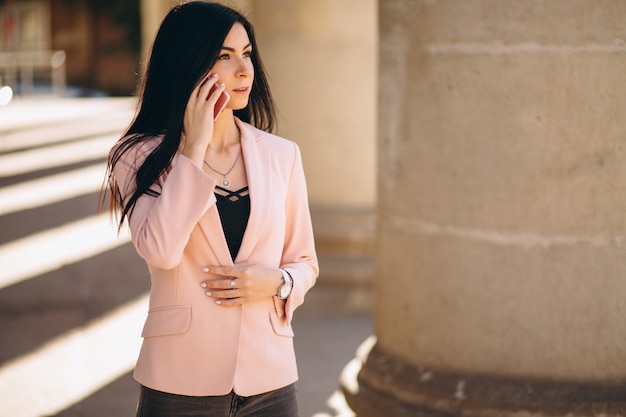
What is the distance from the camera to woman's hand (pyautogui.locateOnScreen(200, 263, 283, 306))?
2873 mm

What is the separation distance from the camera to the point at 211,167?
3.05 metres

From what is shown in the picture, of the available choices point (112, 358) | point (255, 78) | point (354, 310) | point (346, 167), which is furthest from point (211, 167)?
point (346, 167)

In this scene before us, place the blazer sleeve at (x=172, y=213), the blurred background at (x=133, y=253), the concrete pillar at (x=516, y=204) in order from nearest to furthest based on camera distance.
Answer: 1. the blazer sleeve at (x=172, y=213)
2. the concrete pillar at (x=516, y=204)
3. the blurred background at (x=133, y=253)

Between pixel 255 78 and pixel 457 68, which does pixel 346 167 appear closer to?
pixel 457 68

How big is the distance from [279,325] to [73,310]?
5377 mm

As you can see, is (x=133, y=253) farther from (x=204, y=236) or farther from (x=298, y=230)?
(x=204, y=236)

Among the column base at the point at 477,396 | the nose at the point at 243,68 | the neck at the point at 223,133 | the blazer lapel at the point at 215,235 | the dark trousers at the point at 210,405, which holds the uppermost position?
the nose at the point at 243,68

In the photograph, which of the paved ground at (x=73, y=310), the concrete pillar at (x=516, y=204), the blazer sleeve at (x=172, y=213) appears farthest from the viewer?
the paved ground at (x=73, y=310)

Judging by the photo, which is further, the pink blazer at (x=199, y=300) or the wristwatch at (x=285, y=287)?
the wristwatch at (x=285, y=287)

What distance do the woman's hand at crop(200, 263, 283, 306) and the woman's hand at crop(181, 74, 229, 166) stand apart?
0.33m

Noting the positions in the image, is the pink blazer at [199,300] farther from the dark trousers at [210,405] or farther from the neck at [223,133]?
the neck at [223,133]

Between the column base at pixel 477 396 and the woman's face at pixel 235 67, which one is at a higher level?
the woman's face at pixel 235 67

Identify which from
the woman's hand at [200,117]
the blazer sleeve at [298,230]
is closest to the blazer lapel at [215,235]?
the woman's hand at [200,117]

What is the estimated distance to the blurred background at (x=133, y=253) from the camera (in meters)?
6.46
